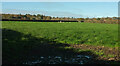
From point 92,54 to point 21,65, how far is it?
20.3 ft

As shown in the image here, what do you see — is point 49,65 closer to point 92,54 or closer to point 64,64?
point 64,64

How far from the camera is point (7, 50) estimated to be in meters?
12.4

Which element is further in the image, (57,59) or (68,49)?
(68,49)

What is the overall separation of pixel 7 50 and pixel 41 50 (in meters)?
2.71

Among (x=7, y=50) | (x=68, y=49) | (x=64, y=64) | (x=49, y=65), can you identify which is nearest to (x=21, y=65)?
(x=49, y=65)

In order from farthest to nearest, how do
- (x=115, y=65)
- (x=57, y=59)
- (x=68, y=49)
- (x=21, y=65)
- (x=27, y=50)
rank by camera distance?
1. (x=68, y=49)
2. (x=27, y=50)
3. (x=57, y=59)
4. (x=115, y=65)
5. (x=21, y=65)

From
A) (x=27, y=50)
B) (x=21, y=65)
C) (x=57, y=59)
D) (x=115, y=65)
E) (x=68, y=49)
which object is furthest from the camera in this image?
(x=68, y=49)

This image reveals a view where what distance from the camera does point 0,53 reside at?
1147 cm

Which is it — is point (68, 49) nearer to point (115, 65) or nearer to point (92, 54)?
point (92, 54)

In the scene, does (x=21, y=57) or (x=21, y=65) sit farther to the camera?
(x=21, y=57)

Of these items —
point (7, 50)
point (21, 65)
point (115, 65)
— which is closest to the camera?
point (21, 65)

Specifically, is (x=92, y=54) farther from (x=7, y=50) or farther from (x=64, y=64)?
(x=7, y=50)

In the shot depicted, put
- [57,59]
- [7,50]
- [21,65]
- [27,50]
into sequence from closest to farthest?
1. [21,65]
2. [57,59]
3. [7,50]
4. [27,50]

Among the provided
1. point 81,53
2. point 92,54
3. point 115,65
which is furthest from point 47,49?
point 115,65
